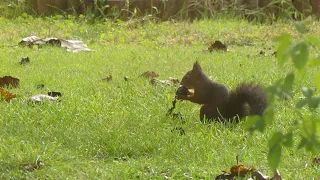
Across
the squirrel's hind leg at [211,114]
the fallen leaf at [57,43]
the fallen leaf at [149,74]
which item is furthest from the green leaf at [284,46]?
the fallen leaf at [57,43]

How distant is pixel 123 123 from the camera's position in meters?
3.88

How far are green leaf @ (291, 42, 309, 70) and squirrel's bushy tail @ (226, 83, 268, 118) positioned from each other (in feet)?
7.93

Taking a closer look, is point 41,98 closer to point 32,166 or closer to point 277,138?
point 32,166

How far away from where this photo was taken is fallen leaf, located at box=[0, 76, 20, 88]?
5.16m

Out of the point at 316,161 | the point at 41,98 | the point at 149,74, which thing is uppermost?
the point at 316,161

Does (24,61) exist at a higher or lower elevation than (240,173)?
lower

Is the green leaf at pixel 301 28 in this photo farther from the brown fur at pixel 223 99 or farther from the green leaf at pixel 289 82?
the brown fur at pixel 223 99

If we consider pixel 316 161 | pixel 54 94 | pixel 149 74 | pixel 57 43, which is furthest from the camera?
pixel 57 43

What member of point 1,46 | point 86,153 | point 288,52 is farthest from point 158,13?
point 288,52

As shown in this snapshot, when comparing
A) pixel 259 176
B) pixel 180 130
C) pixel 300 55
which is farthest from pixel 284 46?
pixel 180 130

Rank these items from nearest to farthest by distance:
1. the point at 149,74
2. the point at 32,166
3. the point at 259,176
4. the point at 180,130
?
1. the point at 259,176
2. the point at 32,166
3. the point at 180,130
4. the point at 149,74

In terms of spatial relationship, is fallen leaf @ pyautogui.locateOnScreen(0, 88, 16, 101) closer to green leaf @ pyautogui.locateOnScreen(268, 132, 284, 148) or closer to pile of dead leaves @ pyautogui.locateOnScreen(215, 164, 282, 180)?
pile of dead leaves @ pyautogui.locateOnScreen(215, 164, 282, 180)

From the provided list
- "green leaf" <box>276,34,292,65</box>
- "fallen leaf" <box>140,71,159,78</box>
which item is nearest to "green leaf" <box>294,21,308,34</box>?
"green leaf" <box>276,34,292,65</box>

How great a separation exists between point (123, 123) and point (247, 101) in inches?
29.4
